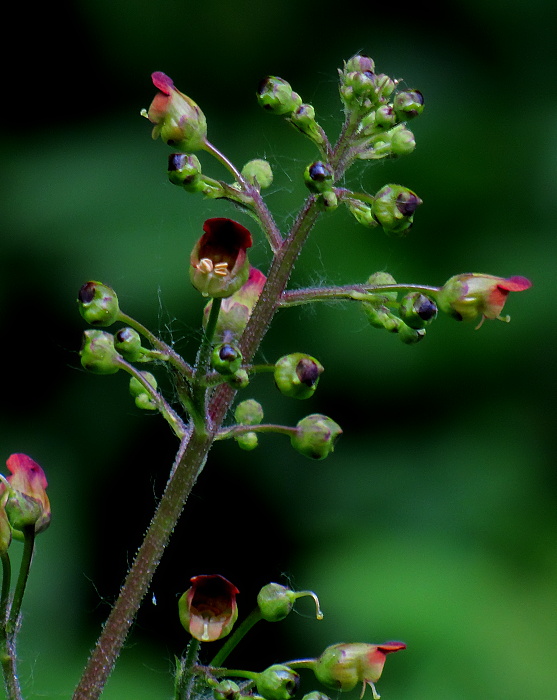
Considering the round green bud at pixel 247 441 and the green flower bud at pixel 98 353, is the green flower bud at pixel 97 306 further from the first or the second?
the round green bud at pixel 247 441

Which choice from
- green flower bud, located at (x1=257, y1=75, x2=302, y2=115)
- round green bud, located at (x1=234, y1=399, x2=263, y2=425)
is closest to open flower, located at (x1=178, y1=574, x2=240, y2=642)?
round green bud, located at (x1=234, y1=399, x2=263, y2=425)

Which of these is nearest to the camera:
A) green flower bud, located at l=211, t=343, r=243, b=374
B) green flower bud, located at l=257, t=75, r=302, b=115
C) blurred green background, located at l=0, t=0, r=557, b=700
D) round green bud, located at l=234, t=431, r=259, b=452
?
green flower bud, located at l=211, t=343, r=243, b=374

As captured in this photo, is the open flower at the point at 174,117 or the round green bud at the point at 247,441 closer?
the open flower at the point at 174,117

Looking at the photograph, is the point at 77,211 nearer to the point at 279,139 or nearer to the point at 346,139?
the point at 279,139

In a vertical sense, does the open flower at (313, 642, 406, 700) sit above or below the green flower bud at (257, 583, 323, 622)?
below

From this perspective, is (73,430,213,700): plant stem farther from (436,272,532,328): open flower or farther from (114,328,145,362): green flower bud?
(436,272,532,328): open flower

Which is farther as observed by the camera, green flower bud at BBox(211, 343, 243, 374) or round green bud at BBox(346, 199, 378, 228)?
round green bud at BBox(346, 199, 378, 228)

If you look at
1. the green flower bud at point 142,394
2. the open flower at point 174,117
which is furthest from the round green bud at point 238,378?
the open flower at point 174,117

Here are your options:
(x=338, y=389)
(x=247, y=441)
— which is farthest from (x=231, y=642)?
(x=338, y=389)
